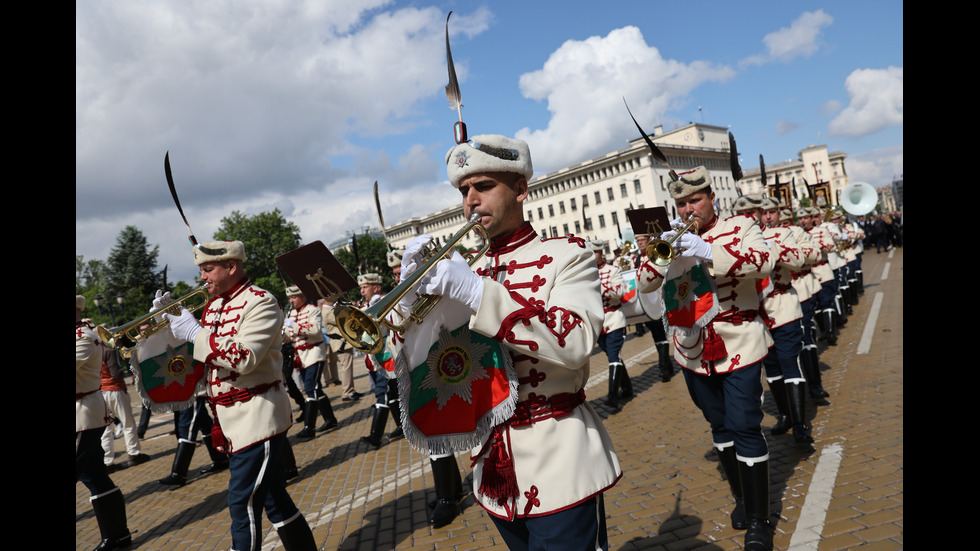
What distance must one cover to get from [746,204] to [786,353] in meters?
2.21

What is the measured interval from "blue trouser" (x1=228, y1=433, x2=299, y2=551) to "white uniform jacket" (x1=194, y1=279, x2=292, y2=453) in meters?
0.09

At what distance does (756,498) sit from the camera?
13.5 feet

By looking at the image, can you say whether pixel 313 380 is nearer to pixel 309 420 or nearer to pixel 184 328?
pixel 309 420

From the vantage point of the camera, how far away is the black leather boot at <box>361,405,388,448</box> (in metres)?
8.74

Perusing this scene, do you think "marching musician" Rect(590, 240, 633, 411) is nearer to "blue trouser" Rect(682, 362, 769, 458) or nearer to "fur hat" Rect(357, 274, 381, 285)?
"fur hat" Rect(357, 274, 381, 285)

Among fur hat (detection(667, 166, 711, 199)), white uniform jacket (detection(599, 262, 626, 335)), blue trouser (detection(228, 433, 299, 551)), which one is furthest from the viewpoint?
white uniform jacket (detection(599, 262, 626, 335))

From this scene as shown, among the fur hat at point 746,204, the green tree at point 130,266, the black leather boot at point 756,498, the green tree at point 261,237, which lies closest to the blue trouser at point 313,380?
the fur hat at point 746,204

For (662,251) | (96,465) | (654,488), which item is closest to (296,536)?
(96,465)

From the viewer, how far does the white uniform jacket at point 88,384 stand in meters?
6.13

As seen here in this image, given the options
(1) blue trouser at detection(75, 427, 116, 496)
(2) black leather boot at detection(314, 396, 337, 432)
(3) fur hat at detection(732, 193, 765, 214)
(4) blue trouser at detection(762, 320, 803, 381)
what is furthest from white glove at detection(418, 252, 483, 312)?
(2) black leather boot at detection(314, 396, 337, 432)

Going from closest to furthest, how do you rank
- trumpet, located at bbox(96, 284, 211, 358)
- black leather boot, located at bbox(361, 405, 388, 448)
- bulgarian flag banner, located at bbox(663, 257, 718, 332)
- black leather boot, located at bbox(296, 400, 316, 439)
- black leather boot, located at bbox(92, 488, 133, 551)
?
bulgarian flag banner, located at bbox(663, 257, 718, 332)
trumpet, located at bbox(96, 284, 211, 358)
black leather boot, located at bbox(92, 488, 133, 551)
black leather boot, located at bbox(361, 405, 388, 448)
black leather boot, located at bbox(296, 400, 316, 439)
